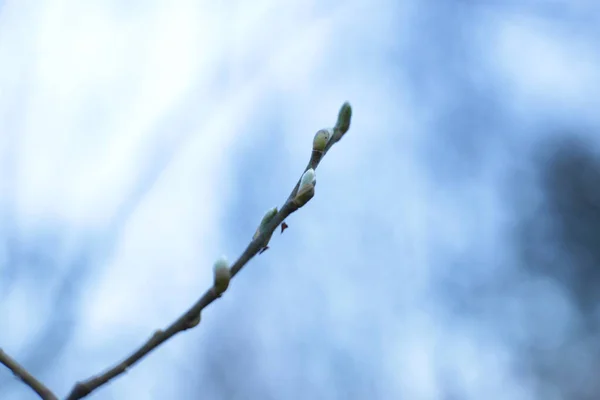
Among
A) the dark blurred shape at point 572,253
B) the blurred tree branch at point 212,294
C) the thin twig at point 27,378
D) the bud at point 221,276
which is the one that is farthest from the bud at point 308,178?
the dark blurred shape at point 572,253

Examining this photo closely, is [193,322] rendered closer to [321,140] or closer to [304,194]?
[304,194]

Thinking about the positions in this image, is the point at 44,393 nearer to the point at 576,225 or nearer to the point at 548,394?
the point at 548,394

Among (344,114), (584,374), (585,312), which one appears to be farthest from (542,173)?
(344,114)

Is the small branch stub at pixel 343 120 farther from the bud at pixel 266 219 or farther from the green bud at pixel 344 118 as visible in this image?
the bud at pixel 266 219

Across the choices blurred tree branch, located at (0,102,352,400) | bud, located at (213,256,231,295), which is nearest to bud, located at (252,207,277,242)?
blurred tree branch, located at (0,102,352,400)

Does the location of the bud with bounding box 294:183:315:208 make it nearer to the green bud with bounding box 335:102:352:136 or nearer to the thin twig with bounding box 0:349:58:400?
the green bud with bounding box 335:102:352:136

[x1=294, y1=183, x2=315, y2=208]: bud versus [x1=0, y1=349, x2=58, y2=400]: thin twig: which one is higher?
[x1=294, y1=183, x2=315, y2=208]: bud

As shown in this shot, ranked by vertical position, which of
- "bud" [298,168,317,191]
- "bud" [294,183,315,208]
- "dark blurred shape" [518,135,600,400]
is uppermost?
"bud" [298,168,317,191]

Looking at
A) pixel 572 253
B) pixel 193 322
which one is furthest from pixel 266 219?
pixel 572 253

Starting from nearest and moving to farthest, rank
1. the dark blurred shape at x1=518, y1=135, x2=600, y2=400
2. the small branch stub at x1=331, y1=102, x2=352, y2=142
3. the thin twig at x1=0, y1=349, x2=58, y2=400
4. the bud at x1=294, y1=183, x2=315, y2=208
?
the thin twig at x1=0, y1=349, x2=58, y2=400 < the bud at x1=294, y1=183, x2=315, y2=208 < the small branch stub at x1=331, y1=102, x2=352, y2=142 < the dark blurred shape at x1=518, y1=135, x2=600, y2=400
